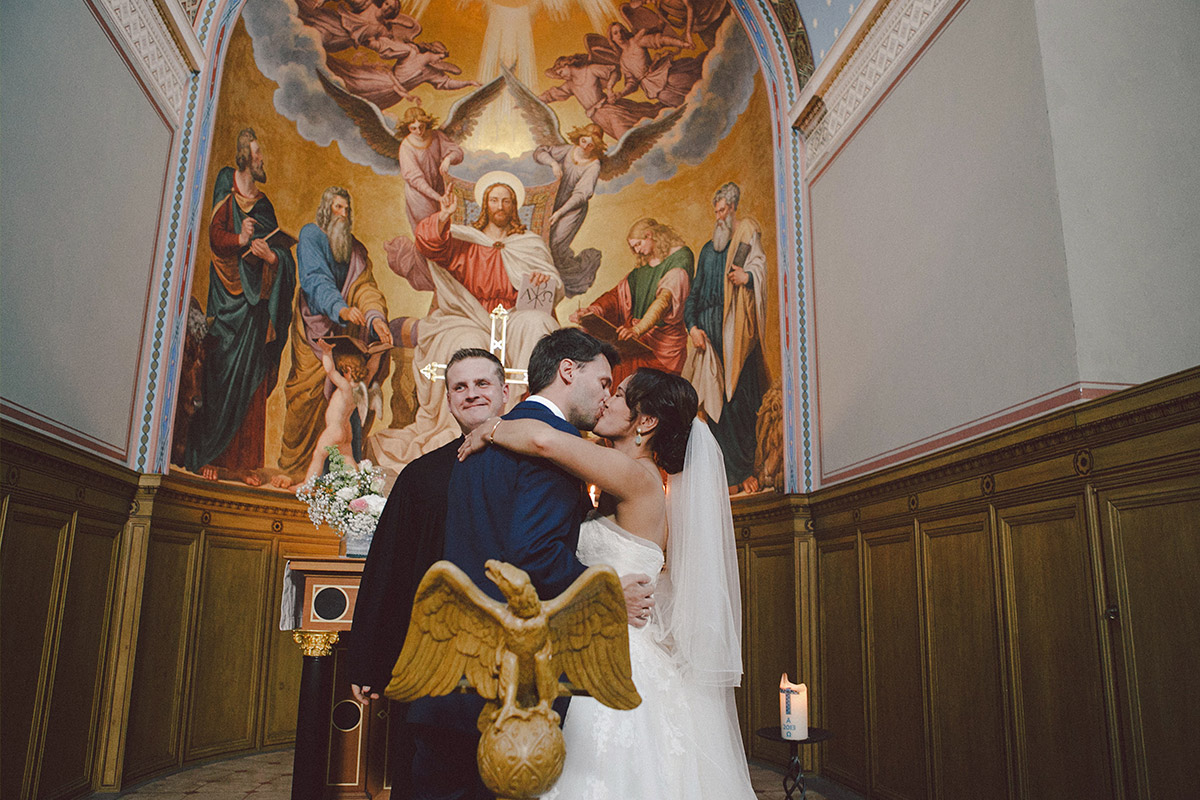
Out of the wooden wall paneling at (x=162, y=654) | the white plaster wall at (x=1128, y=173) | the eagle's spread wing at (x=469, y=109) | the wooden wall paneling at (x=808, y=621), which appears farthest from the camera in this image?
the eagle's spread wing at (x=469, y=109)

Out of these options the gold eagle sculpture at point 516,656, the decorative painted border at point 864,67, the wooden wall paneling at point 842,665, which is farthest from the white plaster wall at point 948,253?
the gold eagle sculpture at point 516,656

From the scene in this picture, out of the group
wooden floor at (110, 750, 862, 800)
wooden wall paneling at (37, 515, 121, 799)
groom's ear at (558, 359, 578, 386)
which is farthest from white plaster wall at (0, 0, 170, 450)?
groom's ear at (558, 359, 578, 386)

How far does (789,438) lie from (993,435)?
271 centimetres

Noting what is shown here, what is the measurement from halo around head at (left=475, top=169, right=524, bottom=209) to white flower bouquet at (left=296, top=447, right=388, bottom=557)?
15.7ft

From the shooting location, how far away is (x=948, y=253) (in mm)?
4754

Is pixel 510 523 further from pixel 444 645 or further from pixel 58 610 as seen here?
pixel 58 610

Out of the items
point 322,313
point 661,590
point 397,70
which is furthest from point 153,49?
point 661,590

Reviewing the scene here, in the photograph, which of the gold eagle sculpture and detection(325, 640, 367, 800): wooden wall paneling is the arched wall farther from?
the gold eagle sculpture

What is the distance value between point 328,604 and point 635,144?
6298 millimetres

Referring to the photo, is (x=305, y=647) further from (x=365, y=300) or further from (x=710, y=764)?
(x=365, y=300)

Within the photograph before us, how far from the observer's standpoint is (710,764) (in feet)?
8.10

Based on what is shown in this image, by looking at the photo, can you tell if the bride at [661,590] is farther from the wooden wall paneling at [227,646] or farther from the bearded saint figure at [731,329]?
the wooden wall paneling at [227,646]

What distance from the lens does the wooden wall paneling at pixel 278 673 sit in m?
7.27

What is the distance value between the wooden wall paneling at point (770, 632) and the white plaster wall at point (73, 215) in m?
5.15
